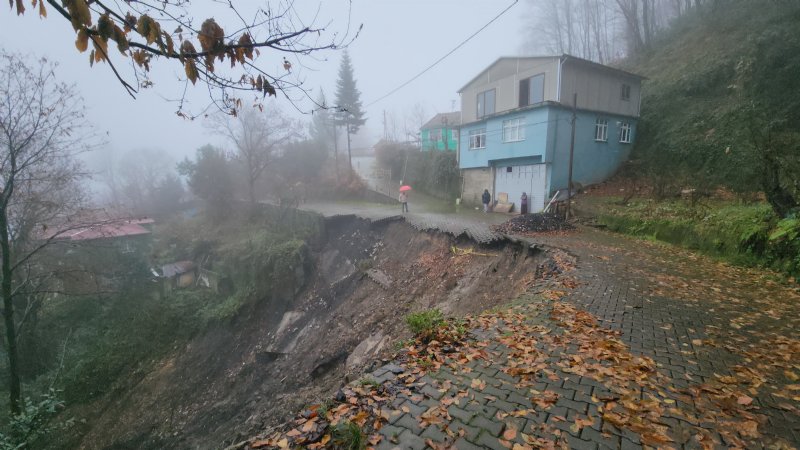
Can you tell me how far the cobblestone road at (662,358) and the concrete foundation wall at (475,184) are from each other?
1338 centimetres

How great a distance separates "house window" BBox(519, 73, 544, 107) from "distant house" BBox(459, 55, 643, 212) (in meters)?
0.05

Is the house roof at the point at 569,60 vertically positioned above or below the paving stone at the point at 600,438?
above

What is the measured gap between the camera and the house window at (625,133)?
1952cm

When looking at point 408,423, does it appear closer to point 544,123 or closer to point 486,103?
point 544,123

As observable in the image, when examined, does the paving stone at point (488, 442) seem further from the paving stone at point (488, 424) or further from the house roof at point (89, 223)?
the house roof at point (89, 223)

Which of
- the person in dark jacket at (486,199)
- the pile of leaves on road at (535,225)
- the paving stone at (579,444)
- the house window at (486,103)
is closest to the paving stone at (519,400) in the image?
the paving stone at (579,444)

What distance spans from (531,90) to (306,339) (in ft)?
54.6

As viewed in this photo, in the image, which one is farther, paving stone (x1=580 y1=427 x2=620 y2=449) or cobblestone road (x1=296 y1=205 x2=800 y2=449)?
cobblestone road (x1=296 y1=205 x2=800 y2=449)

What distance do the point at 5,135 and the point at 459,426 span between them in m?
12.8

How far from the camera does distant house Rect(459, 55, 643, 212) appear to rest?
1683cm

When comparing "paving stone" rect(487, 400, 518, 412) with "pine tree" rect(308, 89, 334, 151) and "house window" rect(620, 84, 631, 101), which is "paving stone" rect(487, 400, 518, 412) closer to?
"house window" rect(620, 84, 631, 101)


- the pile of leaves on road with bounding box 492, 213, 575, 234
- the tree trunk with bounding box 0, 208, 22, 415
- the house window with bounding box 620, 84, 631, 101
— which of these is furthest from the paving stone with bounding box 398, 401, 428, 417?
the house window with bounding box 620, 84, 631, 101

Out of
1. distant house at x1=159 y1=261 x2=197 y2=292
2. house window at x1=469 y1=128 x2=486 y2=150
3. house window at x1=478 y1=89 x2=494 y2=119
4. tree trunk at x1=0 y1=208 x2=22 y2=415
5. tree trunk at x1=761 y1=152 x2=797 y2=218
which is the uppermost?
house window at x1=478 y1=89 x2=494 y2=119

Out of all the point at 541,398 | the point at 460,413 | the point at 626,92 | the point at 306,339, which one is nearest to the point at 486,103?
the point at 626,92
